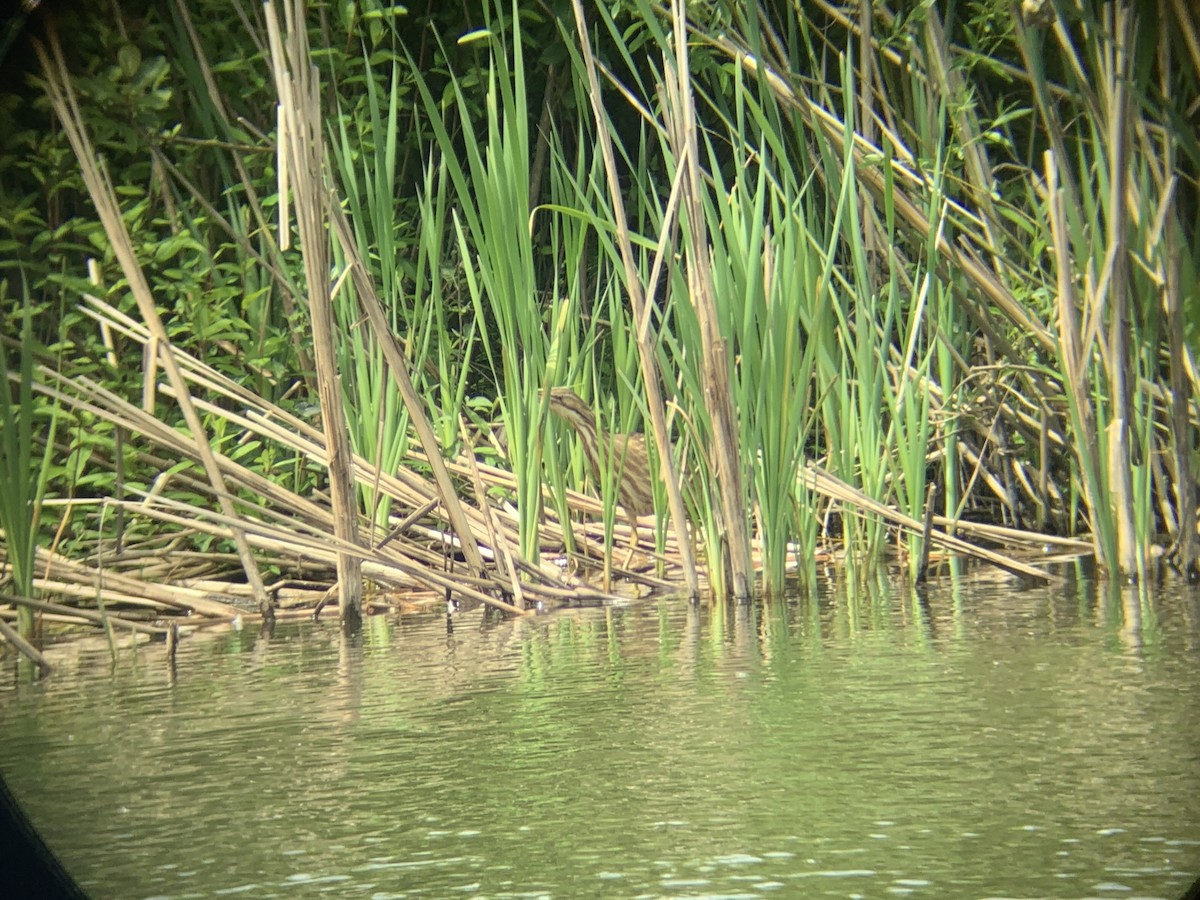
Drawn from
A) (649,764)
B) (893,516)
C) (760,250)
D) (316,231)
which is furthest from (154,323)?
(649,764)

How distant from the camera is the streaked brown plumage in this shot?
10.4ft

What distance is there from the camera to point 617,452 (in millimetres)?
3977

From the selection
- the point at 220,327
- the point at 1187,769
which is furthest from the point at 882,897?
the point at 220,327

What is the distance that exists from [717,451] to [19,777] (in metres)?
1.55

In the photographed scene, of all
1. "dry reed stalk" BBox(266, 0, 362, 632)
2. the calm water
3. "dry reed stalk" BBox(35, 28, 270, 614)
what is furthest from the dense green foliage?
the calm water

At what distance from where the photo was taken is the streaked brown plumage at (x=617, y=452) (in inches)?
124

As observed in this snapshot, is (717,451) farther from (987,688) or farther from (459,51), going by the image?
(459,51)

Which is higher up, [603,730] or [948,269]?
[948,269]

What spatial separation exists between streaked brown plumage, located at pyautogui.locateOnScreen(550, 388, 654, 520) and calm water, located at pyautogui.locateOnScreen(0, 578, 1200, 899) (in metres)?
0.79

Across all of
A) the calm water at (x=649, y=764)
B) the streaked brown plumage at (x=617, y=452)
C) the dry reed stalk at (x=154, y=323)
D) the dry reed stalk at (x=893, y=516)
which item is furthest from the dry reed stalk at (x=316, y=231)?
the dry reed stalk at (x=893, y=516)

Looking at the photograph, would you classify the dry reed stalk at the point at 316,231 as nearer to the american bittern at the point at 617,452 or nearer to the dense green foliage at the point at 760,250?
the dense green foliage at the point at 760,250

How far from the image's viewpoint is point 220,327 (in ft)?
12.0

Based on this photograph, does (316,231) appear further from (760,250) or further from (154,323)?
(760,250)

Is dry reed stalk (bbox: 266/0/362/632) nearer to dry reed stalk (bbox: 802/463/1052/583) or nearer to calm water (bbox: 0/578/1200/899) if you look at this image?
calm water (bbox: 0/578/1200/899)
